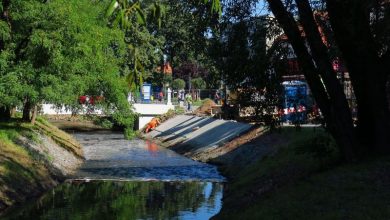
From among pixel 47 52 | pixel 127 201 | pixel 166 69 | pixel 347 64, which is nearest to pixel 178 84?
pixel 166 69

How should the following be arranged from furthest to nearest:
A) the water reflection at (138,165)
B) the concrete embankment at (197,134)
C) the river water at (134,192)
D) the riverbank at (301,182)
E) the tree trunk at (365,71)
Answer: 1. the concrete embankment at (197,134)
2. the water reflection at (138,165)
3. the river water at (134,192)
4. the tree trunk at (365,71)
5. the riverbank at (301,182)

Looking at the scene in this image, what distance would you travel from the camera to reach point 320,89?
1543 centimetres

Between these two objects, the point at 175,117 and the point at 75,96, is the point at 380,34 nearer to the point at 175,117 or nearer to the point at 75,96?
the point at 75,96

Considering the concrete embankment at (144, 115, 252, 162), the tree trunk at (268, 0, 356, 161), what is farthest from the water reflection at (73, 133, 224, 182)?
the tree trunk at (268, 0, 356, 161)

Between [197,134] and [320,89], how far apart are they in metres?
26.2

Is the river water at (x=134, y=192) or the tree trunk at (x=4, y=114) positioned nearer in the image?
the river water at (x=134, y=192)

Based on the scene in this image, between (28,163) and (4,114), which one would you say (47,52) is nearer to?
(28,163)

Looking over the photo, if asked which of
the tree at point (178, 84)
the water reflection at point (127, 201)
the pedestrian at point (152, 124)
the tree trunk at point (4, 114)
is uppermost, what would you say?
the tree at point (178, 84)

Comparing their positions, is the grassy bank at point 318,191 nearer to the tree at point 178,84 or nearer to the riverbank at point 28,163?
the riverbank at point 28,163

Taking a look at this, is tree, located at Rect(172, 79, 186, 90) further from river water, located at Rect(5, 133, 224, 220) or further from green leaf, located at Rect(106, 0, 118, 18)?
green leaf, located at Rect(106, 0, 118, 18)

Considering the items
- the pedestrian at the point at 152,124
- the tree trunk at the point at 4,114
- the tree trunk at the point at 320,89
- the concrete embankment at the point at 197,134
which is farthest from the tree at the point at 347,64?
the pedestrian at the point at 152,124

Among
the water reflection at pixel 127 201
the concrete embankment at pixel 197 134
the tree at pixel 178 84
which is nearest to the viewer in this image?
the water reflection at pixel 127 201

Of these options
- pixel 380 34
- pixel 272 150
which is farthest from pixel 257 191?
pixel 272 150

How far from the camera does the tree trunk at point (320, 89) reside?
581 inches
